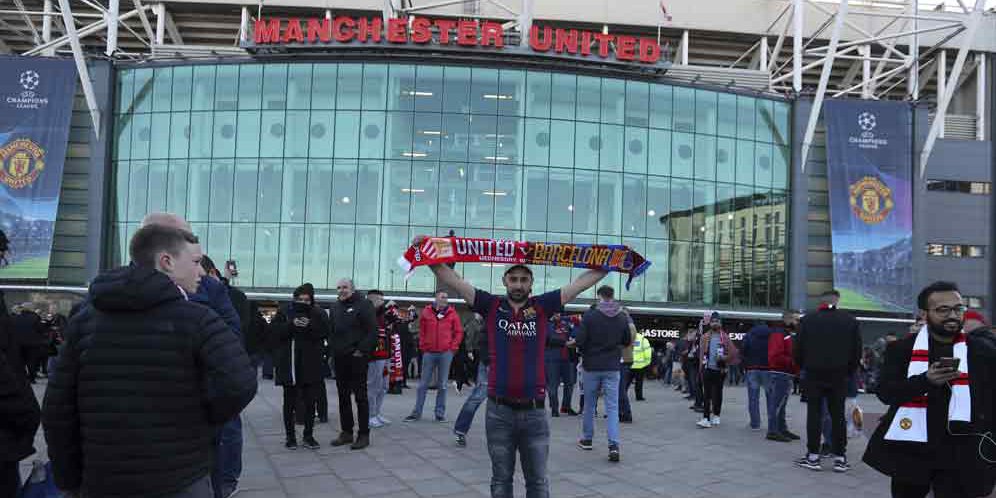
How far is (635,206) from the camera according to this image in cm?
3262

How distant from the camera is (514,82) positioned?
31672 millimetres

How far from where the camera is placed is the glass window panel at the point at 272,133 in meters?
31.4

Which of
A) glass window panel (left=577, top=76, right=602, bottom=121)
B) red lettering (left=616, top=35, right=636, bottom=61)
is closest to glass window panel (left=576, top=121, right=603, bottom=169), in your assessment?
glass window panel (left=577, top=76, right=602, bottom=121)

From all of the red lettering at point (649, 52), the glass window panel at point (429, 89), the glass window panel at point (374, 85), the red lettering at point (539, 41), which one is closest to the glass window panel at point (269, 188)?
the glass window panel at point (374, 85)

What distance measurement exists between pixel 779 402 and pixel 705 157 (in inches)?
964

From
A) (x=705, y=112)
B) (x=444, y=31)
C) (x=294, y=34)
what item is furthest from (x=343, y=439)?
(x=705, y=112)

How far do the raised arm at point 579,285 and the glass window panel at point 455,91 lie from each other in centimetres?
2661

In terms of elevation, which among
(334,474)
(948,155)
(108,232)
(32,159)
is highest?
Answer: (948,155)

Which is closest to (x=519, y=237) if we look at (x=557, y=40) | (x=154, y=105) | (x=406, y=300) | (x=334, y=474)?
(x=406, y=300)

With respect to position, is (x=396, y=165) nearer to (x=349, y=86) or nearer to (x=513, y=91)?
(x=349, y=86)

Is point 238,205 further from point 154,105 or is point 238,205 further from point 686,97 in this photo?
point 686,97

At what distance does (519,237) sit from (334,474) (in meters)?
24.2

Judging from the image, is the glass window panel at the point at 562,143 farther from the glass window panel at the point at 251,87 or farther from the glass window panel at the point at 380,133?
the glass window panel at the point at 251,87

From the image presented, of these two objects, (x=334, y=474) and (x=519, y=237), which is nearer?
(x=334, y=474)
